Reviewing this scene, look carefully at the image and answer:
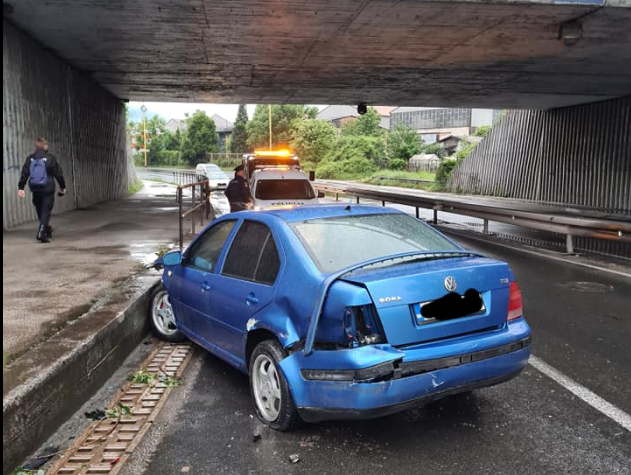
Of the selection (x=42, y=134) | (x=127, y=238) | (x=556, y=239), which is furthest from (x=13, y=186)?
(x=556, y=239)

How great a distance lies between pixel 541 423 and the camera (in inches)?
151

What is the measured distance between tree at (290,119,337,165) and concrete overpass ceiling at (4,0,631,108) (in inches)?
2024

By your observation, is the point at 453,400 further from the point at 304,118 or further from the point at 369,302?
the point at 304,118

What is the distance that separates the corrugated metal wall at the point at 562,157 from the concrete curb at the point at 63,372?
21.5m

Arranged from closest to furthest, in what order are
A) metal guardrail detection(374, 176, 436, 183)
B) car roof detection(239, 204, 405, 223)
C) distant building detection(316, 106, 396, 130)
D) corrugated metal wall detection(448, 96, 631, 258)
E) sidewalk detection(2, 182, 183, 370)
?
car roof detection(239, 204, 405, 223)
sidewalk detection(2, 182, 183, 370)
corrugated metal wall detection(448, 96, 631, 258)
metal guardrail detection(374, 176, 436, 183)
distant building detection(316, 106, 396, 130)

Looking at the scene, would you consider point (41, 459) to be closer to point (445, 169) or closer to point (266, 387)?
point (266, 387)

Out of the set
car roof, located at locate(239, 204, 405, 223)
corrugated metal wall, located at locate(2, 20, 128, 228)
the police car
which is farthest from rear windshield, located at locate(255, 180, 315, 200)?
car roof, located at locate(239, 204, 405, 223)

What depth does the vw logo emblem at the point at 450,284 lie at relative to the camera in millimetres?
3556

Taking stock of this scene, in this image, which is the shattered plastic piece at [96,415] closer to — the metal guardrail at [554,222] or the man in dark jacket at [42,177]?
the man in dark jacket at [42,177]

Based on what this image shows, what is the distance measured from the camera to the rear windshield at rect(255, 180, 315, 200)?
1370 cm

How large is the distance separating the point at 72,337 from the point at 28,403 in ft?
3.76

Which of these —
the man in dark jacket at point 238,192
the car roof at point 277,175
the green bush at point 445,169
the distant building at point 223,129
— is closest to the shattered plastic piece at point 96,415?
the man in dark jacket at point 238,192

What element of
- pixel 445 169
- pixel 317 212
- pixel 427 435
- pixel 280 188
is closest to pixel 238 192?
pixel 280 188

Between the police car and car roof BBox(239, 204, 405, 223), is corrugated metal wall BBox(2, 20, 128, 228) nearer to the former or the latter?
car roof BBox(239, 204, 405, 223)
